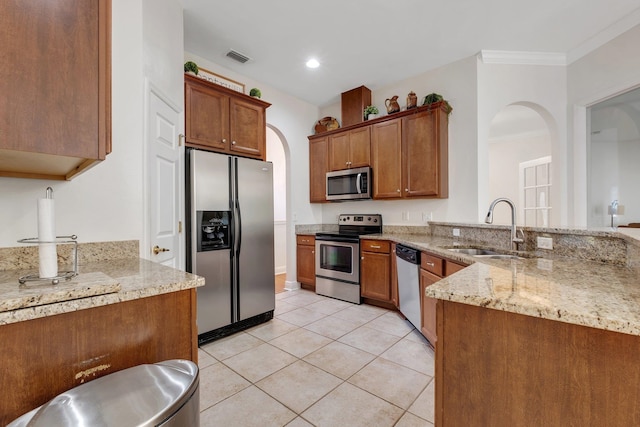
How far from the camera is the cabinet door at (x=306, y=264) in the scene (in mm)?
4102

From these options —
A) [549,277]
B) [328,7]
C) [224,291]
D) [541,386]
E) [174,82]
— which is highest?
[328,7]

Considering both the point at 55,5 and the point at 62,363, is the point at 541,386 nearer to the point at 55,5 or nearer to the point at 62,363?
the point at 62,363

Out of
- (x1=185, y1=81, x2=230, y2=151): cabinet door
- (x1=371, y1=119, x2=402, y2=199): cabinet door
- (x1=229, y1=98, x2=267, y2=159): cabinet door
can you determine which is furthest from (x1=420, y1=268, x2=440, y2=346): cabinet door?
(x1=185, y1=81, x2=230, y2=151): cabinet door

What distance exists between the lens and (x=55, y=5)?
94 cm

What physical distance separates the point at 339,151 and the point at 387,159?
789 millimetres

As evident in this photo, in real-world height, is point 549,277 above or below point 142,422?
above

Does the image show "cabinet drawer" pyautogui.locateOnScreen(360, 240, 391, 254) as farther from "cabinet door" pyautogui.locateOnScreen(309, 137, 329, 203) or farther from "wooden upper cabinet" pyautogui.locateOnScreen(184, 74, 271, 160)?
"wooden upper cabinet" pyautogui.locateOnScreen(184, 74, 271, 160)

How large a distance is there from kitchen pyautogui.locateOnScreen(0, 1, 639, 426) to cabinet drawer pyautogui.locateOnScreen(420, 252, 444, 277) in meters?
1.03

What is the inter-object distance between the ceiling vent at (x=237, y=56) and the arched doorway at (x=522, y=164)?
3.94 meters

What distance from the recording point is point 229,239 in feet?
9.02

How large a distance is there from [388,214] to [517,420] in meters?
3.17

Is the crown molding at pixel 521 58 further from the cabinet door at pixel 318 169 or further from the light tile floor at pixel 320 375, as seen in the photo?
the light tile floor at pixel 320 375

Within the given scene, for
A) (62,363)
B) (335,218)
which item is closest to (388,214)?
(335,218)

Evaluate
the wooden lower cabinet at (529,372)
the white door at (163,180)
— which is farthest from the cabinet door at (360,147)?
the wooden lower cabinet at (529,372)
